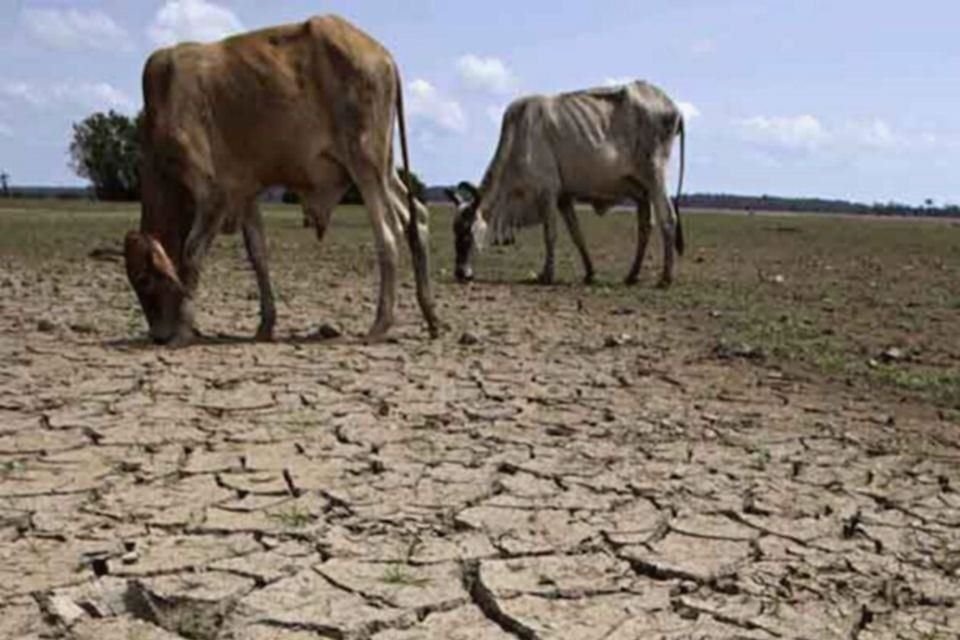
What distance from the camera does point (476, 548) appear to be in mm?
4137

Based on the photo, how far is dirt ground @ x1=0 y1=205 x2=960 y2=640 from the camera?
361 cm

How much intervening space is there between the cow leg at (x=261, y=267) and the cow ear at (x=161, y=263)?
2.56 feet

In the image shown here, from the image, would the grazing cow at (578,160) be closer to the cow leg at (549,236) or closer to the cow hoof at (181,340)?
the cow leg at (549,236)

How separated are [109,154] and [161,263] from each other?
2253 inches

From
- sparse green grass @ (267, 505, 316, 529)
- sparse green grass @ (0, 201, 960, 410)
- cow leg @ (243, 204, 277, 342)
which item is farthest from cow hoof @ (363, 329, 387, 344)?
sparse green grass @ (267, 505, 316, 529)

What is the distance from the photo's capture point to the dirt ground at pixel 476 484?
3.61m

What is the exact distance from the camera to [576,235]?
15.2 metres

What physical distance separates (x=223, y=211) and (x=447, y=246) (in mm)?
14239

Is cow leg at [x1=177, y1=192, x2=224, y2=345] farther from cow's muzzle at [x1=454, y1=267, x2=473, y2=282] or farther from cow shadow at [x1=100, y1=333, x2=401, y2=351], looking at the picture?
cow's muzzle at [x1=454, y1=267, x2=473, y2=282]

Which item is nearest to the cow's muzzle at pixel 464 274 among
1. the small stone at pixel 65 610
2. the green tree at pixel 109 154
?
the small stone at pixel 65 610

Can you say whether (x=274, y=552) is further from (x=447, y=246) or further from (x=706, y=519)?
(x=447, y=246)

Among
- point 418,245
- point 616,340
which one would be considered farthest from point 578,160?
point 418,245

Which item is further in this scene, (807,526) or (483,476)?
(483,476)

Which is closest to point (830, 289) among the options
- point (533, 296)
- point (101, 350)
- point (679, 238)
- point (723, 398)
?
point (679, 238)
